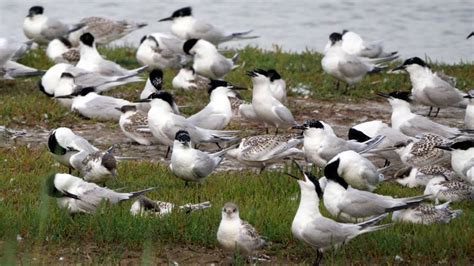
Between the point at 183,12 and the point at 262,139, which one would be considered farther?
the point at 183,12

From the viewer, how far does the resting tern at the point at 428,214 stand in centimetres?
822

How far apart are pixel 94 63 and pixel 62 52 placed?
1277 mm

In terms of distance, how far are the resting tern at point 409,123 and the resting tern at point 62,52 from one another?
4599 millimetres

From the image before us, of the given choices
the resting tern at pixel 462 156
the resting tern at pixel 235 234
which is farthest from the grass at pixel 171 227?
the resting tern at pixel 462 156

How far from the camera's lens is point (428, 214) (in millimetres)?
8242

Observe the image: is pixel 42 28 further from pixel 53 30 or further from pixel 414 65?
pixel 414 65

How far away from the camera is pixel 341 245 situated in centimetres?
757

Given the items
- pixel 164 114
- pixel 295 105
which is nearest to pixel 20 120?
pixel 164 114

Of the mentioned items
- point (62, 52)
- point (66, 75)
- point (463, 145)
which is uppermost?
point (463, 145)

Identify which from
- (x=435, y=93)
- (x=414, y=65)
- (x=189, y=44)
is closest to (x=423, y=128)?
(x=435, y=93)

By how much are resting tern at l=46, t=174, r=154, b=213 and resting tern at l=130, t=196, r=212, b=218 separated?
0.16 m

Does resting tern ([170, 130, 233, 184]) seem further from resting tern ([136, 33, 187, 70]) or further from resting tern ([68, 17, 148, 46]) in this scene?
resting tern ([68, 17, 148, 46])

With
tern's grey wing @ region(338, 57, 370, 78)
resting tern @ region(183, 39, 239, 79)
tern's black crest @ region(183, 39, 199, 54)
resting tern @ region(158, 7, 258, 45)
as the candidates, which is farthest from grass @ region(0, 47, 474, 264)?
resting tern @ region(158, 7, 258, 45)

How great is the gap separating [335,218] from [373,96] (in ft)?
16.3
